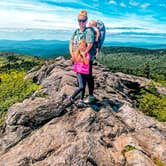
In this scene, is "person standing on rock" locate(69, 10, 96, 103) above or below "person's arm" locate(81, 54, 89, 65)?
above

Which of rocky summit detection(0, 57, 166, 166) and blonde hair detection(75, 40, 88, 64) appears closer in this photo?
rocky summit detection(0, 57, 166, 166)

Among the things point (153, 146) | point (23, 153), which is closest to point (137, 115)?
point (153, 146)

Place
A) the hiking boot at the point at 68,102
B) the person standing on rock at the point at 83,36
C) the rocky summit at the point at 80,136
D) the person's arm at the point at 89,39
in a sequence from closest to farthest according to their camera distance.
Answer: the rocky summit at the point at 80,136
the person standing on rock at the point at 83,36
the person's arm at the point at 89,39
the hiking boot at the point at 68,102

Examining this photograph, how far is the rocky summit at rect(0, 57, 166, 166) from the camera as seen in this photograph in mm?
16109

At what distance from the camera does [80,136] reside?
17219 mm

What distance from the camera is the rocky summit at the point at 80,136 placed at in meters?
16.1

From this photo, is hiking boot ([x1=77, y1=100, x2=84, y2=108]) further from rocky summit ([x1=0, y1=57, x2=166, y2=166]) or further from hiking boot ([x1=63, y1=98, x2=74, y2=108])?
hiking boot ([x1=63, y1=98, x2=74, y2=108])

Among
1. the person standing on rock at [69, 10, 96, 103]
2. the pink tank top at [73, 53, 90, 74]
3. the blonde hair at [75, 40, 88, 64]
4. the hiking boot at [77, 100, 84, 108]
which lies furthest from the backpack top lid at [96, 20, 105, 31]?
the hiking boot at [77, 100, 84, 108]

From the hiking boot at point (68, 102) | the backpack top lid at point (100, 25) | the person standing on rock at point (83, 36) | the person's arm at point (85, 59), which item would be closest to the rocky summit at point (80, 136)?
the hiking boot at point (68, 102)

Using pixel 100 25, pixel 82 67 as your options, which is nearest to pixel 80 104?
pixel 82 67

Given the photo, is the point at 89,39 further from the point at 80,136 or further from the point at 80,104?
the point at 80,136

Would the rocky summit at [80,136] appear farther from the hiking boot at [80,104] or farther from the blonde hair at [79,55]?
the blonde hair at [79,55]

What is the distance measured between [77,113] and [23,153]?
465 cm

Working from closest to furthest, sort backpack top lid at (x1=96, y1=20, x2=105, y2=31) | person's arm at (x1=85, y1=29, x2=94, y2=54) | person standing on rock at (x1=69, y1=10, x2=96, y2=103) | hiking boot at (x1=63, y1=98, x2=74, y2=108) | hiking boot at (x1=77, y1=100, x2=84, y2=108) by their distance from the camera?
person standing on rock at (x1=69, y1=10, x2=96, y2=103), person's arm at (x1=85, y1=29, x2=94, y2=54), hiking boot at (x1=77, y1=100, x2=84, y2=108), hiking boot at (x1=63, y1=98, x2=74, y2=108), backpack top lid at (x1=96, y1=20, x2=105, y2=31)
